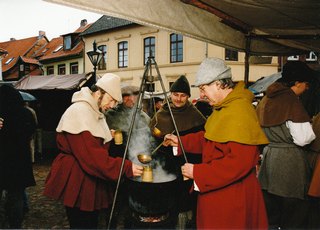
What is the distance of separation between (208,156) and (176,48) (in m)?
20.5

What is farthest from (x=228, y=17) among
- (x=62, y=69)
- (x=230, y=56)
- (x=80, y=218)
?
(x=62, y=69)

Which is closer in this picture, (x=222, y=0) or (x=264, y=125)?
(x=222, y=0)

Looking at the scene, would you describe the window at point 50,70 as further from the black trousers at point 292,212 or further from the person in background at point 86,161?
the black trousers at point 292,212

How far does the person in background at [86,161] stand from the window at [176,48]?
64.6ft

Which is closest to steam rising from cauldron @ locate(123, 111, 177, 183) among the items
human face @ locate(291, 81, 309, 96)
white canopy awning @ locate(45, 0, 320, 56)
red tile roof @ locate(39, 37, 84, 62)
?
white canopy awning @ locate(45, 0, 320, 56)

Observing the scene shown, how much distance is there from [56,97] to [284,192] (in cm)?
1220

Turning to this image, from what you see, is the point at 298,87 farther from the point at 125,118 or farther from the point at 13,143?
the point at 13,143

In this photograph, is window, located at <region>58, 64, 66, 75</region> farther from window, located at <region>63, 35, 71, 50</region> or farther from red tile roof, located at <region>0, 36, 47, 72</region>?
red tile roof, located at <region>0, 36, 47, 72</region>

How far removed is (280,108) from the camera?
2.94 m

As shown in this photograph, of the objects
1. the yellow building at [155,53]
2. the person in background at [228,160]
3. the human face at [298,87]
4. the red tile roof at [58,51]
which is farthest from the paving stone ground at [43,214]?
the red tile roof at [58,51]

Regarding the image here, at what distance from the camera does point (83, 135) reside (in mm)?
2396

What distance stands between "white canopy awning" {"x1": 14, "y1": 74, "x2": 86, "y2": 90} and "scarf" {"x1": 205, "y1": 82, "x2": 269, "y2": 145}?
9.02 metres

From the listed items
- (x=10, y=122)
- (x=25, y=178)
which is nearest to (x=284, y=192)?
(x=25, y=178)

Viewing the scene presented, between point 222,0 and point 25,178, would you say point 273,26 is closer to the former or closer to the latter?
point 222,0
